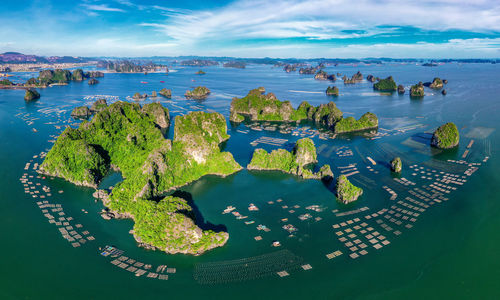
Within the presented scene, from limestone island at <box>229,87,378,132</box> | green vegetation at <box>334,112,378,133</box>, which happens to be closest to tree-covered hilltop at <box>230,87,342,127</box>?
limestone island at <box>229,87,378,132</box>

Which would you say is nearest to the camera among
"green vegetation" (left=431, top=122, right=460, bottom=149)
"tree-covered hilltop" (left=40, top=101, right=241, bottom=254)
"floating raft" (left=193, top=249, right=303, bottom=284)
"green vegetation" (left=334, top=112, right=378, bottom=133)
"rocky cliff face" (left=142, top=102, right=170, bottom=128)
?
"floating raft" (left=193, top=249, right=303, bottom=284)

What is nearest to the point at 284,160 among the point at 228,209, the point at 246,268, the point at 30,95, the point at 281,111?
the point at 228,209

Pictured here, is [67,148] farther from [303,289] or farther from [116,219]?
[303,289]

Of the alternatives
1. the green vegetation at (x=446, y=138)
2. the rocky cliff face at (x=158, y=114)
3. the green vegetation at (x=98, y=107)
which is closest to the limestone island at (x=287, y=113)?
the green vegetation at (x=446, y=138)

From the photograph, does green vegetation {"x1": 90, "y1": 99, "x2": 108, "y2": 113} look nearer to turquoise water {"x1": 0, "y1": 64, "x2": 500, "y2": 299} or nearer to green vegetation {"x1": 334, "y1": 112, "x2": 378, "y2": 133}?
turquoise water {"x1": 0, "y1": 64, "x2": 500, "y2": 299}

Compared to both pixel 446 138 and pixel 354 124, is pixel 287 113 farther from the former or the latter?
→ pixel 446 138

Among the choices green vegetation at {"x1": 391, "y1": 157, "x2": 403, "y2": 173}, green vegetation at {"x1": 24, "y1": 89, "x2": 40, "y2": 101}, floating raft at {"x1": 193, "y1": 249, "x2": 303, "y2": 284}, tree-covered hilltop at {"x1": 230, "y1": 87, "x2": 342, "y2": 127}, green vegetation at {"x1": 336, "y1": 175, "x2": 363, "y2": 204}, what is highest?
green vegetation at {"x1": 24, "y1": 89, "x2": 40, "y2": 101}

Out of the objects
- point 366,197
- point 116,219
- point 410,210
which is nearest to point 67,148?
point 116,219
